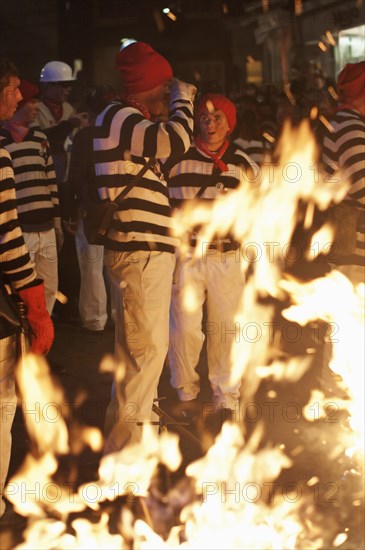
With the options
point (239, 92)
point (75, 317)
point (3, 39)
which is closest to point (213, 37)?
point (3, 39)

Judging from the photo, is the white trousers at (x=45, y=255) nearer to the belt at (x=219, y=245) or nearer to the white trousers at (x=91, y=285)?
the white trousers at (x=91, y=285)

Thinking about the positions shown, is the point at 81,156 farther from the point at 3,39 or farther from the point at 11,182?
the point at 3,39

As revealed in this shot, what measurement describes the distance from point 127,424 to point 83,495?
0.47 meters

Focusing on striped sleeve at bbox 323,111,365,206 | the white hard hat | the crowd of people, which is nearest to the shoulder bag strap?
the crowd of people

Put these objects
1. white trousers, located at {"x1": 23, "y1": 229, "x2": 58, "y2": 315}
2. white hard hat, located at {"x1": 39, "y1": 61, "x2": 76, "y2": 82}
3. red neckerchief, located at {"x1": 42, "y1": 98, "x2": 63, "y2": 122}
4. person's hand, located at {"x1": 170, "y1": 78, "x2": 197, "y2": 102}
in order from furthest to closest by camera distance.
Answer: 1. white hard hat, located at {"x1": 39, "y1": 61, "x2": 76, "y2": 82}
2. red neckerchief, located at {"x1": 42, "y1": 98, "x2": 63, "y2": 122}
3. white trousers, located at {"x1": 23, "y1": 229, "x2": 58, "y2": 315}
4. person's hand, located at {"x1": 170, "y1": 78, "x2": 197, "y2": 102}

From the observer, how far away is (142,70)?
17.6ft

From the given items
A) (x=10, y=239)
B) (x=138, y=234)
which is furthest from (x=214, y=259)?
(x=10, y=239)

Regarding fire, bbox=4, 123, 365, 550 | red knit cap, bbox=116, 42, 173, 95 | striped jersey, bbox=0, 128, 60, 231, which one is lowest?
fire, bbox=4, 123, 365, 550

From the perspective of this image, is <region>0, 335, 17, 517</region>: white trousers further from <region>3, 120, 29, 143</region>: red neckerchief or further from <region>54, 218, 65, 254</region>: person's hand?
<region>54, 218, 65, 254</region>: person's hand

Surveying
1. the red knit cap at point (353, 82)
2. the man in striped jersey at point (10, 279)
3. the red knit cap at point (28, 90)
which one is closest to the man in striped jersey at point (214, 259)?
the red knit cap at point (353, 82)

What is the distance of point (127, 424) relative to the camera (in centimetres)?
539

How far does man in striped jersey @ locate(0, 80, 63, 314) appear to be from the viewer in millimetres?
7418

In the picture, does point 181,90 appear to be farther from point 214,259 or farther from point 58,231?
point 58,231

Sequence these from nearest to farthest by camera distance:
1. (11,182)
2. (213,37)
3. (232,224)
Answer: (11,182) < (232,224) < (213,37)
